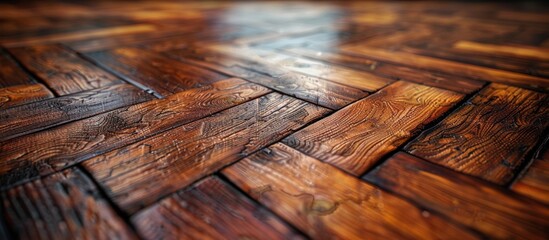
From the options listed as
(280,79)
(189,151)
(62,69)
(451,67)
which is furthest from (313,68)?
(62,69)

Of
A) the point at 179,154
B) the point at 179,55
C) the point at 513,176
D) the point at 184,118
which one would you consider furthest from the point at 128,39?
the point at 513,176

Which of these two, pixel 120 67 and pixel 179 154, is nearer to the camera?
pixel 179 154

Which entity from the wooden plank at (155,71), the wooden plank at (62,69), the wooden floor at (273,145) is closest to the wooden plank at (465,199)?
the wooden floor at (273,145)

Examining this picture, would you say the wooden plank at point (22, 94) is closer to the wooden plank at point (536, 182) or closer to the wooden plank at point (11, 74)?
the wooden plank at point (11, 74)

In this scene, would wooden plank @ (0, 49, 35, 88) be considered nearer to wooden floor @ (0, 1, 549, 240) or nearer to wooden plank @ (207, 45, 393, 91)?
wooden floor @ (0, 1, 549, 240)

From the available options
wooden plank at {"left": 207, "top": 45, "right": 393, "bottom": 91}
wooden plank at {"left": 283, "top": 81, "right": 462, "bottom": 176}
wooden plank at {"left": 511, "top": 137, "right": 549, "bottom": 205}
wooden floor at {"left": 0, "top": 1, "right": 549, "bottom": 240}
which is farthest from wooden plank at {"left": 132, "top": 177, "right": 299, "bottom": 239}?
wooden plank at {"left": 207, "top": 45, "right": 393, "bottom": 91}

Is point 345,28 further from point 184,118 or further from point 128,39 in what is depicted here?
point 184,118
